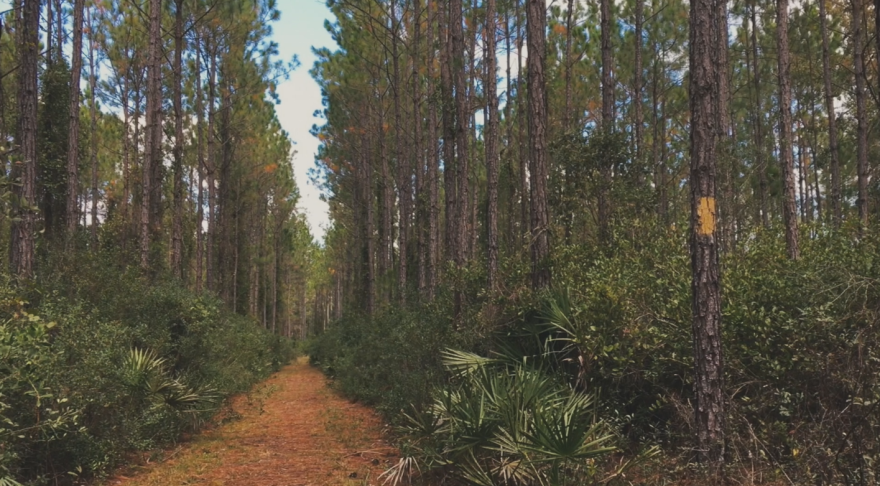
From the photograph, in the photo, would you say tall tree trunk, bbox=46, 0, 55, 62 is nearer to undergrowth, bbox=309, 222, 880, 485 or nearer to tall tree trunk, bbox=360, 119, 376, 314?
tall tree trunk, bbox=360, 119, 376, 314

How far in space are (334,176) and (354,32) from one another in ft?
33.1

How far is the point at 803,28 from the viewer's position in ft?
59.1

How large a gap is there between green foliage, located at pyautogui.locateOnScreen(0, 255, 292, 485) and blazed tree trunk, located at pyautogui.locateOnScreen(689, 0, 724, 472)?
18.7 feet

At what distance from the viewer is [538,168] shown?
7500 mm

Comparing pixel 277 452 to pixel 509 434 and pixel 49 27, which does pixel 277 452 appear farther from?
pixel 49 27

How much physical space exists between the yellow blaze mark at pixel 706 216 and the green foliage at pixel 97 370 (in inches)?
231

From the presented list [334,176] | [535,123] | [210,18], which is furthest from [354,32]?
[535,123]

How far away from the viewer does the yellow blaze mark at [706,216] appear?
4.61 m

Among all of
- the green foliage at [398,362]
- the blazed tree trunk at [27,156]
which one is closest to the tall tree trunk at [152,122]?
the blazed tree trunk at [27,156]

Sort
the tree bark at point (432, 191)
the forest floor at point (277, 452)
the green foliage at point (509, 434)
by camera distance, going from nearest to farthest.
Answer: the green foliage at point (509, 434) → the forest floor at point (277, 452) → the tree bark at point (432, 191)

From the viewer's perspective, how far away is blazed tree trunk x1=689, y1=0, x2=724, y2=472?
450cm

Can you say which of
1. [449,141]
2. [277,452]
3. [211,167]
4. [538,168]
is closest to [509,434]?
[538,168]

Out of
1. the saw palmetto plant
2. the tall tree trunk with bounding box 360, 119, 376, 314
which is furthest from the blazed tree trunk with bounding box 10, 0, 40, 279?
the tall tree trunk with bounding box 360, 119, 376, 314

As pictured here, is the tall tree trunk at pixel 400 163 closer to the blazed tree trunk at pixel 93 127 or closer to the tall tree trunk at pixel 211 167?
the tall tree trunk at pixel 211 167
